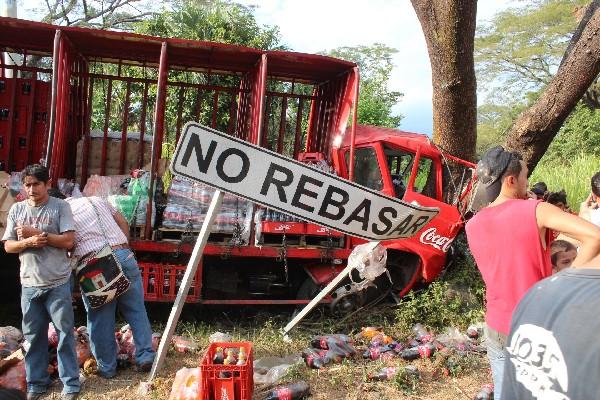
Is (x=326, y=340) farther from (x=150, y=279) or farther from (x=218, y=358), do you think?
(x=150, y=279)

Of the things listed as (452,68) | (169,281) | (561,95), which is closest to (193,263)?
(169,281)

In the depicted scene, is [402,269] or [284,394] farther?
[402,269]

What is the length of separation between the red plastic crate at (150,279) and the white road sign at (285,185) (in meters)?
2.54

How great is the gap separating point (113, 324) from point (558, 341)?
405cm

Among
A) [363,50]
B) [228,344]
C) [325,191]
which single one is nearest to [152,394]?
[228,344]

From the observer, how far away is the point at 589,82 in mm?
6613

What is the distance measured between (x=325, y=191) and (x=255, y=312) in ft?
11.0

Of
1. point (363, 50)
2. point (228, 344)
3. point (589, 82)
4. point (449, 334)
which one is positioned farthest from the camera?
point (363, 50)

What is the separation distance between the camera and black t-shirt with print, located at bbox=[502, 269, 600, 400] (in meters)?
1.34

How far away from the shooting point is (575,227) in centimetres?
232

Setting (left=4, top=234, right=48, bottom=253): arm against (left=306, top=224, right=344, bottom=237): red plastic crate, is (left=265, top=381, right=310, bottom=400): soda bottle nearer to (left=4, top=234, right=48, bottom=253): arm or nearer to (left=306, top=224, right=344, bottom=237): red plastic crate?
(left=4, top=234, right=48, bottom=253): arm

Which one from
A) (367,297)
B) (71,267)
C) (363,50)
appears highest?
(363,50)

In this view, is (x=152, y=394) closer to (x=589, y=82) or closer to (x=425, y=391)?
(x=425, y=391)

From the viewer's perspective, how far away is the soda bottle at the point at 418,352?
5.12m
